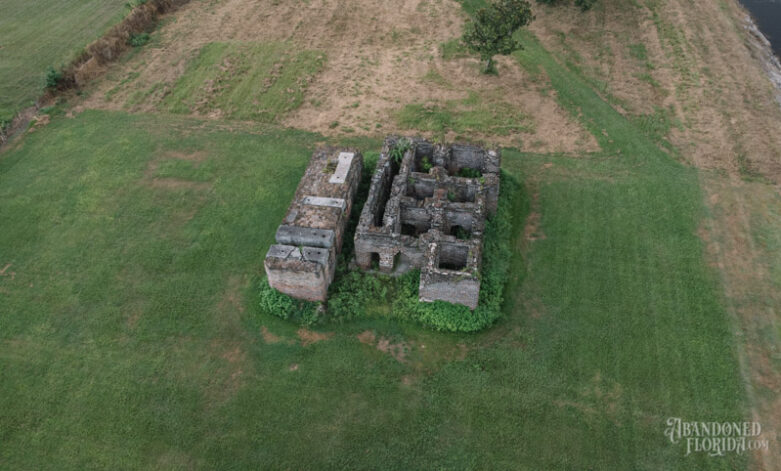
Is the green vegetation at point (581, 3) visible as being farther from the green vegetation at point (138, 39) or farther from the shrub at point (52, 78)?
the shrub at point (52, 78)

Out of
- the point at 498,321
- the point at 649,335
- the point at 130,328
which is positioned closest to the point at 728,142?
the point at 649,335

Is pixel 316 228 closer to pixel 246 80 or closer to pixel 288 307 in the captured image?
pixel 288 307

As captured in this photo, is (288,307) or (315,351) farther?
(288,307)

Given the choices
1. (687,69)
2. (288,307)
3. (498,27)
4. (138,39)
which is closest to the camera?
(288,307)

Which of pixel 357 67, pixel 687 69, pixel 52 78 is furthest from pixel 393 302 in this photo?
pixel 52 78

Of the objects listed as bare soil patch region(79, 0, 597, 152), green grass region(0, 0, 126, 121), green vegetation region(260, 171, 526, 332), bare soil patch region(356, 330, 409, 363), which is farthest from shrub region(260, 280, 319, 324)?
green grass region(0, 0, 126, 121)

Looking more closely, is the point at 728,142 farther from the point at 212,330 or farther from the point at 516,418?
the point at 212,330

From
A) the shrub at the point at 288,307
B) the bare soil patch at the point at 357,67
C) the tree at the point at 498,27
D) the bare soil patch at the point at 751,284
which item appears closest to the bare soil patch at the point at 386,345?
the shrub at the point at 288,307
